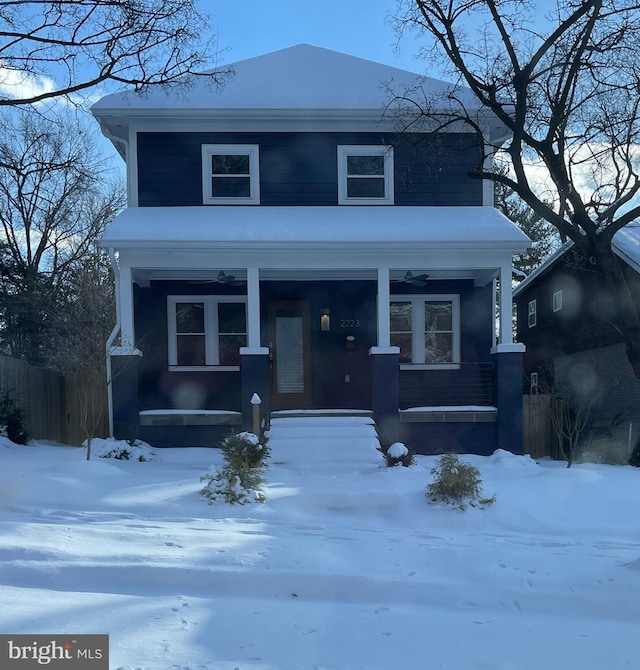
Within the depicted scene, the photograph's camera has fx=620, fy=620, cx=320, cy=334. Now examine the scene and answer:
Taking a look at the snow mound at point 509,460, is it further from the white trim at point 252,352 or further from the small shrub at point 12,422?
the small shrub at point 12,422

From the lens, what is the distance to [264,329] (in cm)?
1259

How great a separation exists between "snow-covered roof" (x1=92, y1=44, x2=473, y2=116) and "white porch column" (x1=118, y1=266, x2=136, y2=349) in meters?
3.12

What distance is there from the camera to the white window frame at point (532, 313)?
2036cm

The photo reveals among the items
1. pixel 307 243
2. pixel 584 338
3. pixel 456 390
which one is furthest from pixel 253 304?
pixel 584 338

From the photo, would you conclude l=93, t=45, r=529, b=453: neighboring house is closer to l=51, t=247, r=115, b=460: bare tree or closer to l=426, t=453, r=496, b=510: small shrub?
l=426, t=453, r=496, b=510: small shrub

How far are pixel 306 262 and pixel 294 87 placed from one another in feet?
13.7

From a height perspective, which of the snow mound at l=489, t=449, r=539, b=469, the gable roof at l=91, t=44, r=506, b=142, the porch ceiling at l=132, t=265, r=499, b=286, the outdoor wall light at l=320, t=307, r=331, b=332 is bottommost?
the snow mound at l=489, t=449, r=539, b=469

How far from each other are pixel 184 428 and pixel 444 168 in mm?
7002

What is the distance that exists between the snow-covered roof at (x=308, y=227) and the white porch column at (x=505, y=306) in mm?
440

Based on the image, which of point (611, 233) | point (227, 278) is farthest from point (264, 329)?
point (611, 233)

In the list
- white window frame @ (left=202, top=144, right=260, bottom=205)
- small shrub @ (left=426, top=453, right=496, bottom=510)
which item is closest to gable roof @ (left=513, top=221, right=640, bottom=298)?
white window frame @ (left=202, top=144, right=260, bottom=205)

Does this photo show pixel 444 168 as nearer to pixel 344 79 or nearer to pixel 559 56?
pixel 344 79

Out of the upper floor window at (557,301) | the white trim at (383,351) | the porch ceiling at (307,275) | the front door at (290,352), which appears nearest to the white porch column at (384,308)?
the white trim at (383,351)

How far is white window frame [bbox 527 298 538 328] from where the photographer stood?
20359mm
